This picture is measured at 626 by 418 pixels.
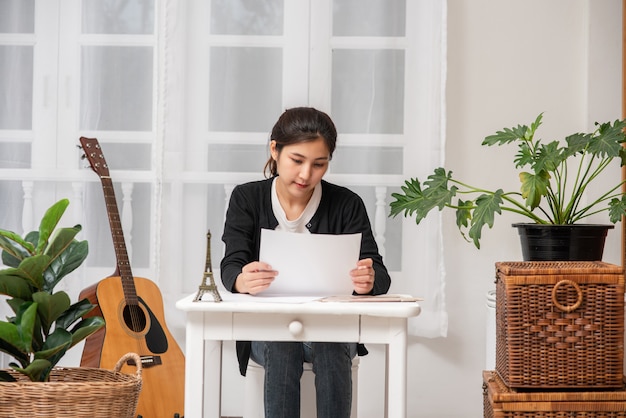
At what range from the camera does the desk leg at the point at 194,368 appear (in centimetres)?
183

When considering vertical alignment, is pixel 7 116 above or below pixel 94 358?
above

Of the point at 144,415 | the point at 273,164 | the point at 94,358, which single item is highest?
the point at 273,164

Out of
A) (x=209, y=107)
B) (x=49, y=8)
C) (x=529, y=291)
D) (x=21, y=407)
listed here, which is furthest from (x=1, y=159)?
(x=529, y=291)

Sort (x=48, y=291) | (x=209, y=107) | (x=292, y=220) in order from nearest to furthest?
(x=48, y=291), (x=292, y=220), (x=209, y=107)

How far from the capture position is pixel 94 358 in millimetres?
2662

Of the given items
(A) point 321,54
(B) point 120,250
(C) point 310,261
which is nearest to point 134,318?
(B) point 120,250

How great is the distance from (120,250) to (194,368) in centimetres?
107

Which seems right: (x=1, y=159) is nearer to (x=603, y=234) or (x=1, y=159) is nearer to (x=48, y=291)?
(x=48, y=291)

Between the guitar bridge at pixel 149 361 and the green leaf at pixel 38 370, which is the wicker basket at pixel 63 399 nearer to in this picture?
the green leaf at pixel 38 370

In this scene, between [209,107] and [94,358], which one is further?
[209,107]

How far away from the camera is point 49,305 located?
73.0 inches

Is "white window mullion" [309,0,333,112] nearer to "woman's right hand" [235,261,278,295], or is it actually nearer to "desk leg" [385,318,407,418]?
"woman's right hand" [235,261,278,295]

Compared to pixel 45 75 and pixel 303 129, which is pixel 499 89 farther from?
pixel 45 75

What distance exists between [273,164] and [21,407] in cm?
107
